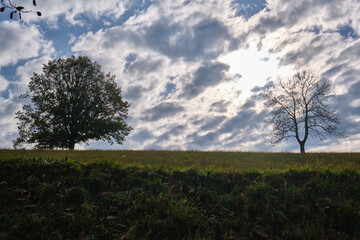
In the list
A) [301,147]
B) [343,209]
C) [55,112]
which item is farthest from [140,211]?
[301,147]

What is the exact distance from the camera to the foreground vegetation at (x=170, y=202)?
686 centimetres

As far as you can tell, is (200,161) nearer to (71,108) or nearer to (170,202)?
(170,202)

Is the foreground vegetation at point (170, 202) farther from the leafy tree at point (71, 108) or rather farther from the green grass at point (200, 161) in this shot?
the leafy tree at point (71, 108)

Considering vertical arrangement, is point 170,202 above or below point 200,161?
below

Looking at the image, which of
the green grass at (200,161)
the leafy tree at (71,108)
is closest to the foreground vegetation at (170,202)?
the green grass at (200,161)

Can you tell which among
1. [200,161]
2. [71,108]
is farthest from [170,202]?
[71,108]

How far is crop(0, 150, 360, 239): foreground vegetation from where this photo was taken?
6859mm

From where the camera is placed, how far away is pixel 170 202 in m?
7.73

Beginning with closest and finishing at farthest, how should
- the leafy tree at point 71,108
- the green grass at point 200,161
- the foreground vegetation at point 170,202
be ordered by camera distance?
the foreground vegetation at point 170,202 → the green grass at point 200,161 → the leafy tree at point 71,108

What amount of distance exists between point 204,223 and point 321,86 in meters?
32.1

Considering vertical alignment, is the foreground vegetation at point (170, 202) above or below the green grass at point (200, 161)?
below

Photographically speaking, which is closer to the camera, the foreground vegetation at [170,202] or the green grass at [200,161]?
the foreground vegetation at [170,202]

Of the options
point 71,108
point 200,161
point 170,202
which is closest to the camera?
point 170,202

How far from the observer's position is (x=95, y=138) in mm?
32750
